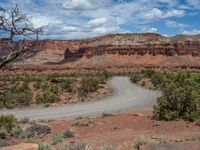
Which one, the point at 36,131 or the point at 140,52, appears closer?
the point at 36,131

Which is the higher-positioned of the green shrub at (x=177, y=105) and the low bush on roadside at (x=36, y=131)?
the green shrub at (x=177, y=105)

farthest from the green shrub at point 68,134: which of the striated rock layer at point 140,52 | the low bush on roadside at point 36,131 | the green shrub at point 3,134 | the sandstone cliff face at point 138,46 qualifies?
the sandstone cliff face at point 138,46

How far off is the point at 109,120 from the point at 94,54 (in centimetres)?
14209

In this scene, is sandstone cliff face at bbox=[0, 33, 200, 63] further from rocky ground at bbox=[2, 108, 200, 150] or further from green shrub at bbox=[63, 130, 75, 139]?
green shrub at bbox=[63, 130, 75, 139]

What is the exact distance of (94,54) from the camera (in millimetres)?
164125

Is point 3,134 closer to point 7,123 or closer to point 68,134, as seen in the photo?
point 7,123

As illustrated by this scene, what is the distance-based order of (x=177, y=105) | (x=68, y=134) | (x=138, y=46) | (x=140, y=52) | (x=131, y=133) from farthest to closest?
(x=138, y=46)
(x=140, y=52)
(x=177, y=105)
(x=68, y=134)
(x=131, y=133)

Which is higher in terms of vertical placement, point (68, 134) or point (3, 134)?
point (68, 134)

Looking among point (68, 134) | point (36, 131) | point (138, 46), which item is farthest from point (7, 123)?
point (138, 46)

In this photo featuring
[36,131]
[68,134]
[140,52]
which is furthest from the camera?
[140,52]

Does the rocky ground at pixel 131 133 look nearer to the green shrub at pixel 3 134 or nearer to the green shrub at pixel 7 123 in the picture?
the green shrub at pixel 3 134

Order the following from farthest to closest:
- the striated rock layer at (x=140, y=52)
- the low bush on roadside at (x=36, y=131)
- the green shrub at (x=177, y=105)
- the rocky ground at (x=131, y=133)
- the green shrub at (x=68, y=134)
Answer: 1. the striated rock layer at (x=140, y=52)
2. the green shrub at (x=177, y=105)
3. the low bush on roadside at (x=36, y=131)
4. the green shrub at (x=68, y=134)
5. the rocky ground at (x=131, y=133)

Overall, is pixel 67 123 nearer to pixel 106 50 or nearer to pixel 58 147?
pixel 58 147

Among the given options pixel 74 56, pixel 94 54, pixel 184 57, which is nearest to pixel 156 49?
pixel 184 57
